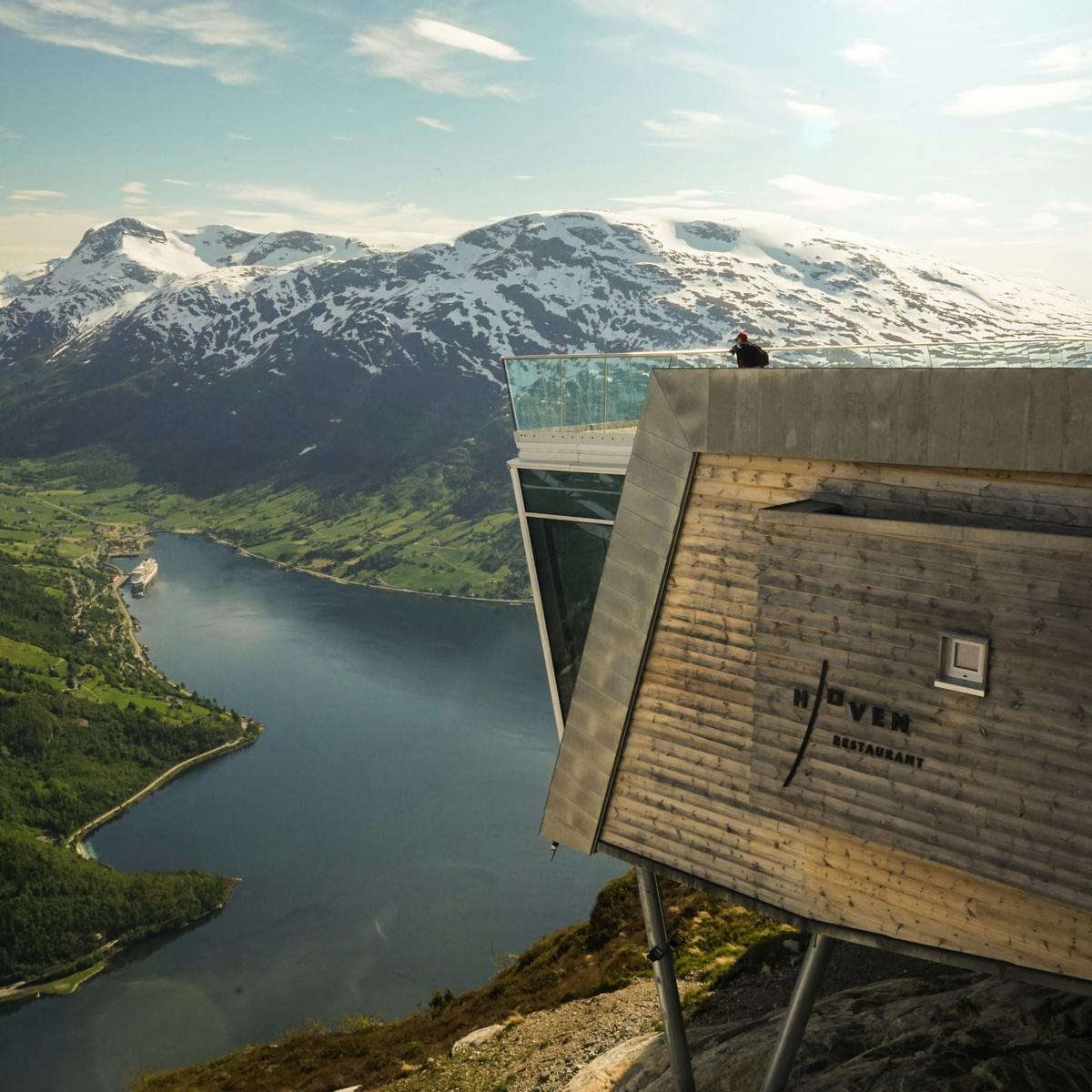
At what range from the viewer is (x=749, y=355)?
1303cm

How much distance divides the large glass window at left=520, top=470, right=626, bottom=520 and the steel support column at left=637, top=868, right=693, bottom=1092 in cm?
591

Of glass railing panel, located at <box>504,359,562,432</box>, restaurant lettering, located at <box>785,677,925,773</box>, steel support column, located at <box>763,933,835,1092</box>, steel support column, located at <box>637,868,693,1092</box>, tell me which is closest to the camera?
restaurant lettering, located at <box>785,677,925,773</box>

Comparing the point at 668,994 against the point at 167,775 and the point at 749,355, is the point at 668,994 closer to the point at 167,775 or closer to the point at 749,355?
the point at 749,355

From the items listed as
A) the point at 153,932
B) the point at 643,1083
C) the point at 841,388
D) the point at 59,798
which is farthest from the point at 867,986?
the point at 59,798

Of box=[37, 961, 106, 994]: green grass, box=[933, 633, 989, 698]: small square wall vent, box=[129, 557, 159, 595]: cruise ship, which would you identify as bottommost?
box=[37, 961, 106, 994]: green grass

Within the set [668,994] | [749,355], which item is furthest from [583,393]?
[668,994]

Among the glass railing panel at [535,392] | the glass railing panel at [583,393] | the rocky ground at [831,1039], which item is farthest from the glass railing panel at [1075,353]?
the rocky ground at [831,1039]

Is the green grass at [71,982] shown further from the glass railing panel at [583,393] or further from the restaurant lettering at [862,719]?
the restaurant lettering at [862,719]

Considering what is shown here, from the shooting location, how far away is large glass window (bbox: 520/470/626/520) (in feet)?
52.6

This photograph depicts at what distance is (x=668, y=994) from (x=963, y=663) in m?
7.88

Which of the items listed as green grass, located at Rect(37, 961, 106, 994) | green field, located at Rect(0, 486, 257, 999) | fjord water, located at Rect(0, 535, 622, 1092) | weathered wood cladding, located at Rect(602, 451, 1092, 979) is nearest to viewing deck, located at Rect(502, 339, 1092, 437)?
weathered wood cladding, located at Rect(602, 451, 1092, 979)

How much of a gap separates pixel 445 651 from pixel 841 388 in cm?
13479

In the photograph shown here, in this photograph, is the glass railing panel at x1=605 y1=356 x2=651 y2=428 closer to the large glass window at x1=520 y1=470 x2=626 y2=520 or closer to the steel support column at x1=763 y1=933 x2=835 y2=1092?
the large glass window at x1=520 y1=470 x2=626 y2=520

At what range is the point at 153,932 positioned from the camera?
87.9 m
